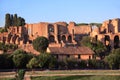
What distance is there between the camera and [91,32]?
83.1 meters

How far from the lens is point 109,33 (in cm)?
7762

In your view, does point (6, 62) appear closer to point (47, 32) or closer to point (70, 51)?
point (70, 51)

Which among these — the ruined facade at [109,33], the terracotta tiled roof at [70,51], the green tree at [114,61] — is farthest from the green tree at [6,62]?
the ruined facade at [109,33]

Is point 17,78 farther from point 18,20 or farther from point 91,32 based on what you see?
Result: point 18,20

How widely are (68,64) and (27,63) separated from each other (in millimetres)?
5444

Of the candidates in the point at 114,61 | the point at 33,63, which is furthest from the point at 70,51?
the point at 33,63

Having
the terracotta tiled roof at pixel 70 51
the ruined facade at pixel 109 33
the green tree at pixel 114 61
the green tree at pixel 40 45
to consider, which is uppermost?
the ruined facade at pixel 109 33

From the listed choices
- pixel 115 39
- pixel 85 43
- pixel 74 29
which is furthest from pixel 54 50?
pixel 74 29

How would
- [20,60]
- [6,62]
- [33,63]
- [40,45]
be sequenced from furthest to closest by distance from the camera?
[40,45] → [6,62] → [20,60] → [33,63]

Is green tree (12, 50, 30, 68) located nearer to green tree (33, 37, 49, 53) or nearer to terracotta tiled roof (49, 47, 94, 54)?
terracotta tiled roof (49, 47, 94, 54)

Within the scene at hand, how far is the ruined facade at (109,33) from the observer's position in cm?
7494

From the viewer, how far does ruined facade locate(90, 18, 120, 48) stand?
246 feet

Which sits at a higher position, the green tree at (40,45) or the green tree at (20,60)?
the green tree at (40,45)

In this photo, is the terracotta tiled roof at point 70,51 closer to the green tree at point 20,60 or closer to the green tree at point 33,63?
the green tree at point 20,60
